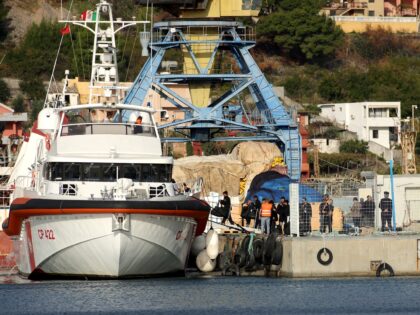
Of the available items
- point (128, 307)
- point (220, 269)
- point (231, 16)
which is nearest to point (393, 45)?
point (231, 16)

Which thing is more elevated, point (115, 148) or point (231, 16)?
point (231, 16)

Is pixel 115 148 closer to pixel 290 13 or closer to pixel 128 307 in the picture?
pixel 128 307

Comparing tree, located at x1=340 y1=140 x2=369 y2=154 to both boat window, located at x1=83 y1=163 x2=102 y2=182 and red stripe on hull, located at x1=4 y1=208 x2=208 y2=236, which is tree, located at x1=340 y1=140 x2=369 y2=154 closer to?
red stripe on hull, located at x1=4 y1=208 x2=208 y2=236

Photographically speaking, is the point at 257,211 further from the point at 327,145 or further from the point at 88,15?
the point at 327,145

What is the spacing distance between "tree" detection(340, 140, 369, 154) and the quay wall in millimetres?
55585

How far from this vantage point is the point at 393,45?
433ft

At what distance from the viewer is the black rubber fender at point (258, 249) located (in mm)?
45250

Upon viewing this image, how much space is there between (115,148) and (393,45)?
294ft

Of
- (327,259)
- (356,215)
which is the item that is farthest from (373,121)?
(327,259)

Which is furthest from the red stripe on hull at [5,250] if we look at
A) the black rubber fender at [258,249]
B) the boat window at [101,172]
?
the black rubber fender at [258,249]

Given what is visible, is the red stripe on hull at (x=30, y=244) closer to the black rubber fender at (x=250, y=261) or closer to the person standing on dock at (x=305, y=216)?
the black rubber fender at (x=250, y=261)

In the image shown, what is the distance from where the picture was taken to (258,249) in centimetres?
4534

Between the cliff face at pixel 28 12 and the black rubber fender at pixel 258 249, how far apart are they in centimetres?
7640

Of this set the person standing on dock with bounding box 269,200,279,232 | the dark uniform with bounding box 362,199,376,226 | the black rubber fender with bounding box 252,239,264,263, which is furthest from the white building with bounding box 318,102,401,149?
the black rubber fender with bounding box 252,239,264,263
